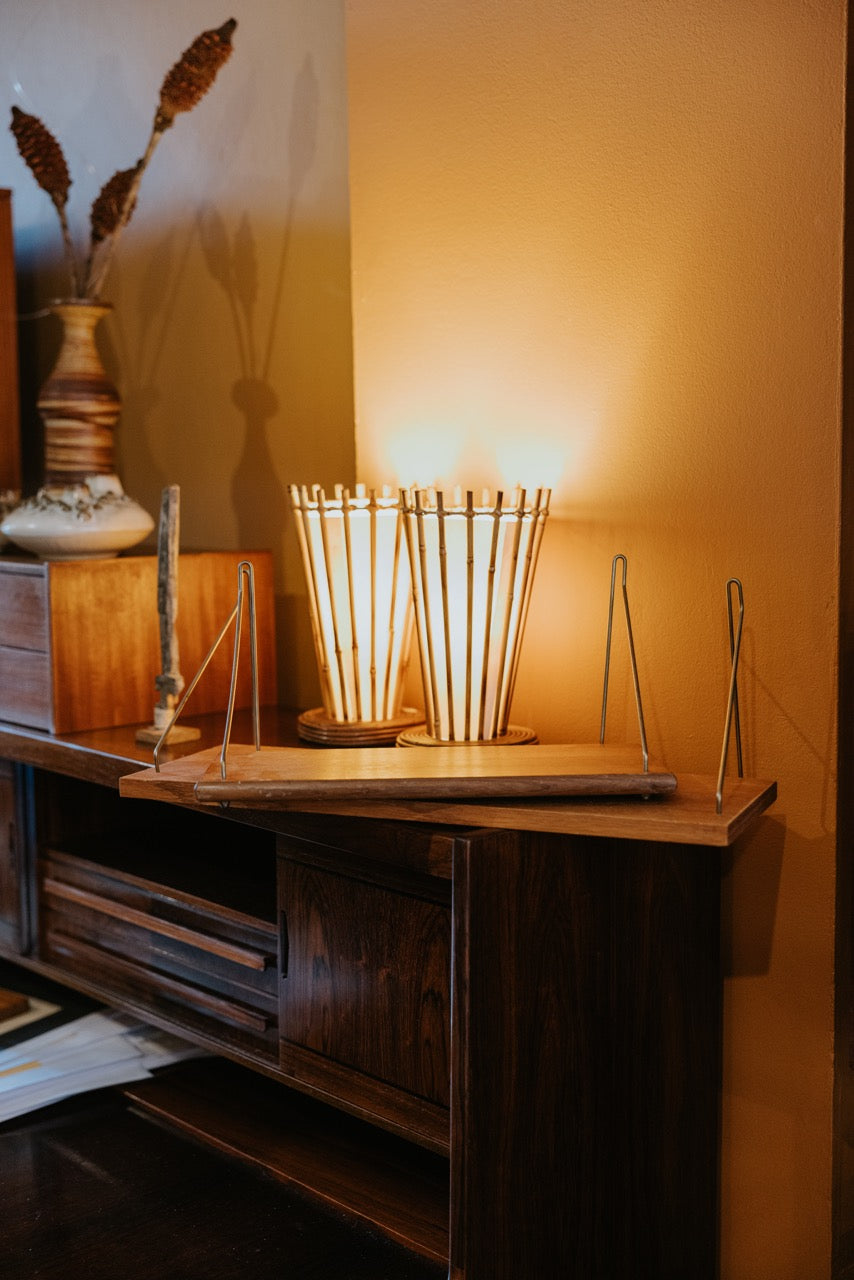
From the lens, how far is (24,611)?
191 cm

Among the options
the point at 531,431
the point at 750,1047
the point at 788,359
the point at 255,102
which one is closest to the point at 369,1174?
the point at 750,1047

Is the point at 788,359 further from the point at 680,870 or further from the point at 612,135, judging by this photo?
the point at 680,870

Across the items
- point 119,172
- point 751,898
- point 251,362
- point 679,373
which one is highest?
point 119,172

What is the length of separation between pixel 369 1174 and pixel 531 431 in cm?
95

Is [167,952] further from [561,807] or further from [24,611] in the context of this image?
[561,807]

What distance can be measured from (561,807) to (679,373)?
60cm

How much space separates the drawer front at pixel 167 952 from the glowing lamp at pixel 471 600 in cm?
34

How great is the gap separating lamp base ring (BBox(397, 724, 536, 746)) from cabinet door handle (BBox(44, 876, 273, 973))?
32 centimetres

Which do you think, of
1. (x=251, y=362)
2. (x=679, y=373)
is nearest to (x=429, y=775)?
(x=679, y=373)

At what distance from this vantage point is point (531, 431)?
173 cm

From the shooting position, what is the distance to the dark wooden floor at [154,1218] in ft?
4.67

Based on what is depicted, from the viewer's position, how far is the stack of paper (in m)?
1.82

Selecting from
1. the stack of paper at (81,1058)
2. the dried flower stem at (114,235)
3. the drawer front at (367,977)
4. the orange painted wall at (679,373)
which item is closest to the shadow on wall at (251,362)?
the dried flower stem at (114,235)

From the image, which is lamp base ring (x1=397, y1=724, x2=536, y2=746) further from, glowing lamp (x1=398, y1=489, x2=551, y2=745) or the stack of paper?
the stack of paper
